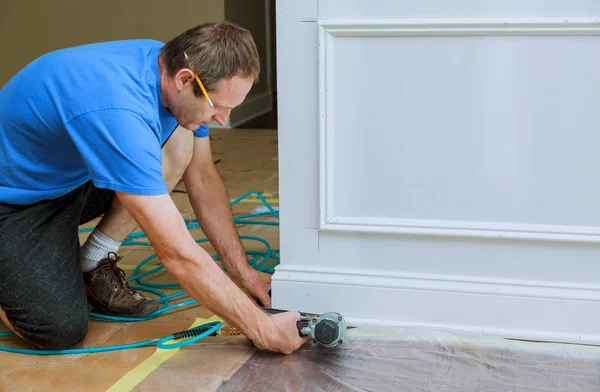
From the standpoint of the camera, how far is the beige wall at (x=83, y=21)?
5.65 metres

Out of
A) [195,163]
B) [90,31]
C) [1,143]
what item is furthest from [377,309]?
[90,31]

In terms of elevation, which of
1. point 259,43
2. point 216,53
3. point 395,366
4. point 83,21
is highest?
point 83,21

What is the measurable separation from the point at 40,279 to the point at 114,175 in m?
0.50

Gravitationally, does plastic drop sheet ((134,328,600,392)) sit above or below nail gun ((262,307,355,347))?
below

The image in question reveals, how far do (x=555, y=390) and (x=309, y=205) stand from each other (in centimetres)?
75

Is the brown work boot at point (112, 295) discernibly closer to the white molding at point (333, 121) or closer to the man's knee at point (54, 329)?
the man's knee at point (54, 329)

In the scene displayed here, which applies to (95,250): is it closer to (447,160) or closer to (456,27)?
(447,160)

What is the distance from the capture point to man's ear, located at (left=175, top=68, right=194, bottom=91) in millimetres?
1525

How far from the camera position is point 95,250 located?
210cm

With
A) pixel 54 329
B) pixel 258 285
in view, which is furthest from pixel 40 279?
pixel 258 285

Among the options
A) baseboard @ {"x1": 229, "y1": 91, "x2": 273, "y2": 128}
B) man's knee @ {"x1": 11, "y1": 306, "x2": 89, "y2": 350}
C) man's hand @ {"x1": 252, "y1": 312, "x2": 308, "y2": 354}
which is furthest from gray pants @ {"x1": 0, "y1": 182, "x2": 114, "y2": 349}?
baseboard @ {"x1": 229, "y1": 91, "x2": 273, "y2": 128}

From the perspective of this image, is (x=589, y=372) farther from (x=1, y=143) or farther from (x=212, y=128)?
(x=212, y=128)

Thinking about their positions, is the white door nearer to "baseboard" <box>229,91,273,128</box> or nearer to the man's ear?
the man's ear

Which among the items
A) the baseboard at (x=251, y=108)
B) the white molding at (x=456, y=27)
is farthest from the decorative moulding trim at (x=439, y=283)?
the baseboard at (x=251, y=108)
